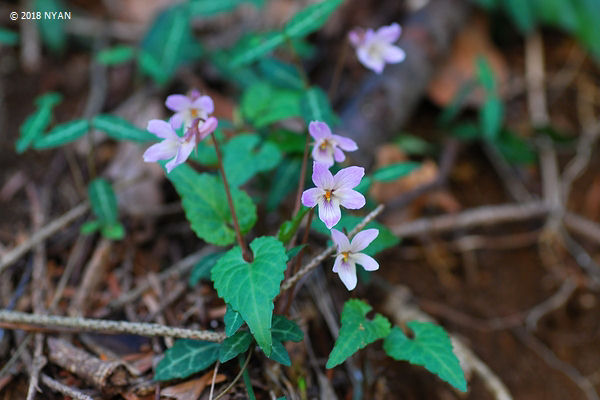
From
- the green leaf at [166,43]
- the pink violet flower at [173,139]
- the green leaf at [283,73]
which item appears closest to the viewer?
the pink violet flower at [173,139]

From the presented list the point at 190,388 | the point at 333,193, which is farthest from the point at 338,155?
the point at 190,388

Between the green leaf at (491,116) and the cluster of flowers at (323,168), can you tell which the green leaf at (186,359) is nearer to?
the cluster of flowers at (323,168)

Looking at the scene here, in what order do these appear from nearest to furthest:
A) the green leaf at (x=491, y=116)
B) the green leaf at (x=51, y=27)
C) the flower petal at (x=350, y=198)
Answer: the flower petal at (x=350, y=198)
the green leaf at (x=491, y=116)
the green leaf at (x=51, y=27)

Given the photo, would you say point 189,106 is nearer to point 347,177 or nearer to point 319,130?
point 319,130

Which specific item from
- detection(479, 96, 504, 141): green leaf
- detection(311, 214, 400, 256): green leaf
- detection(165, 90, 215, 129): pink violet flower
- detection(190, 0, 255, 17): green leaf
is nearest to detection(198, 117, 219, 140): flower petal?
detection(165, 90, 215, 129): pink violet flower

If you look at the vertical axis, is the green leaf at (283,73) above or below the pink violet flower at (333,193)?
above

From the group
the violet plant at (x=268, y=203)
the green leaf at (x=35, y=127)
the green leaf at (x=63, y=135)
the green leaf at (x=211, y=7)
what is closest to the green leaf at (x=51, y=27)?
the violet plant at (x=268, y=203)

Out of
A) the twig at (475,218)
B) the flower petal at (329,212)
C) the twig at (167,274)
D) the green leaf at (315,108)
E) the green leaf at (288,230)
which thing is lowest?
the twig at (475,218)
